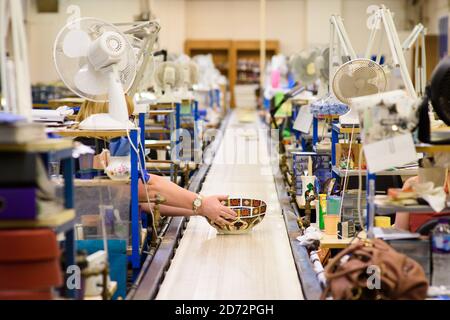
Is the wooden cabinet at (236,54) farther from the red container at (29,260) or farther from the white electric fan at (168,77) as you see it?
the red container at (29,260)

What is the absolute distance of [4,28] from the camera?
134 inches

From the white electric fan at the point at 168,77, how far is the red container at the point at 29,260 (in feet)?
21.2

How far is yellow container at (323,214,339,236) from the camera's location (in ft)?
15.9

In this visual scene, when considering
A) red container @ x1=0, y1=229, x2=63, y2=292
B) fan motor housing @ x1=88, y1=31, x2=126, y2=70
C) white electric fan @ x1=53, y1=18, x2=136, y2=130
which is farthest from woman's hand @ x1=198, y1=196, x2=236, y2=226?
red container @ x1=0, y1=229, x2=63, y2=292

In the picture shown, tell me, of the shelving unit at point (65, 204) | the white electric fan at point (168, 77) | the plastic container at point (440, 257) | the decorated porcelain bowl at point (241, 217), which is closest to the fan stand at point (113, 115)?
the decorated porcelain bowl at point (241, 217)

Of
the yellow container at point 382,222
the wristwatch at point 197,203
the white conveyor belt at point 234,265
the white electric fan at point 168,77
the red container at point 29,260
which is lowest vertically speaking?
the white conveyor belt at point 234,265

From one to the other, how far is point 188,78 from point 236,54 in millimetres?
15387

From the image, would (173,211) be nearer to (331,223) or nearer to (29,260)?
(331,223)

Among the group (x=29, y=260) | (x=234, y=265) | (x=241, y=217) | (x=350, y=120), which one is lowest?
(x=234, y=265)

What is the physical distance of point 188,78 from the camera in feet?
34.7

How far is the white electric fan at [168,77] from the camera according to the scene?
9.52m

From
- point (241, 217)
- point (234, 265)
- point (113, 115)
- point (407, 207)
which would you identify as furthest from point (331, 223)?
point (113, 115)
